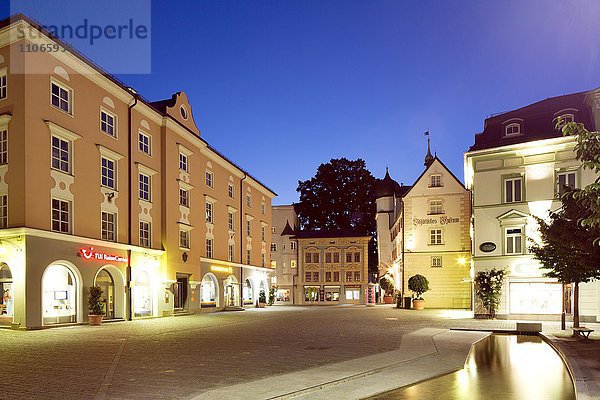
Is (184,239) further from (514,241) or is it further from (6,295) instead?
(514,241)

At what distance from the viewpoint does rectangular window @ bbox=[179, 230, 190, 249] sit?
122 ft

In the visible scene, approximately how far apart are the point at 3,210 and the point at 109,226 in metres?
6.27

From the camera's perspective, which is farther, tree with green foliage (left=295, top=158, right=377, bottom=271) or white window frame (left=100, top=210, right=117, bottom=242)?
tree with green foliage (left=295, top=158, right=377, bottom=271)

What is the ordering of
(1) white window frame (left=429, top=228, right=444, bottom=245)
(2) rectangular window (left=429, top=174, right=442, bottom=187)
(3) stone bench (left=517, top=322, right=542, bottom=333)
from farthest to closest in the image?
(2) rectangular window (left=429, top=174, right=442, bottom=187)
(1) white window frame (left=429, top=228, right=444, bottom=245)
(3) stone bench (left=517, top=322, right=542, bottom=333)

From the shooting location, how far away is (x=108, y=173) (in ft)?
98.1

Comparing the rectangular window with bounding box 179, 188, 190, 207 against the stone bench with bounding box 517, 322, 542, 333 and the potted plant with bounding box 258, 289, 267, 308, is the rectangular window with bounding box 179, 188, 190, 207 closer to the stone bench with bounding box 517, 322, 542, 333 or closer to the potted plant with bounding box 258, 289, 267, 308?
the potted plant with bounding box 258, 289, 267, 308

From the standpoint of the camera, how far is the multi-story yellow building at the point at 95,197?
78.0 feet

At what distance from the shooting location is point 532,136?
31375 millimetres

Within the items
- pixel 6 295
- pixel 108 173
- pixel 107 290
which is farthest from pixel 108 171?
pixel 6 295

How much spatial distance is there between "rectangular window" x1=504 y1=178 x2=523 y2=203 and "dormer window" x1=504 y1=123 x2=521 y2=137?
2.93 meters

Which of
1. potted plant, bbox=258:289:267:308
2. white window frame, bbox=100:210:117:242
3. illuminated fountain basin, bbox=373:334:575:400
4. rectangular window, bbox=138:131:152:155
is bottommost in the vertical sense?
potted plant, bbox=258:289:267:308

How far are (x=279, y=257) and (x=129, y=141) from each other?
44.8 m

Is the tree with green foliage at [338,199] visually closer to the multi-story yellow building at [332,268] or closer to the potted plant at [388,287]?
the multi-story yellow building at [332,268]

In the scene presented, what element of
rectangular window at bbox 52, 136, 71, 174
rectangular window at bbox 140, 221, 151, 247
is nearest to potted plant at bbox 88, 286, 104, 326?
rectangular window at bbox 52, 136, 71, 174
